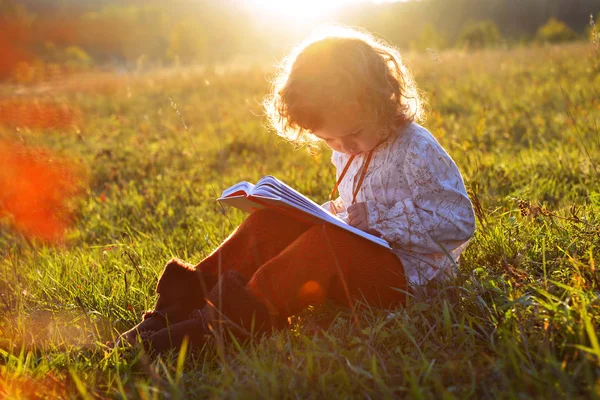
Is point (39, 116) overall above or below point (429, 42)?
below

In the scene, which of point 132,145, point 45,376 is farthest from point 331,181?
point 132,145

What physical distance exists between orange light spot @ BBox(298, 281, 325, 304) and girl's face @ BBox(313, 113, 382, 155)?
651 millimetres

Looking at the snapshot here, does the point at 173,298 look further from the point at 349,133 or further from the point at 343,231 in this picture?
the point at 349,133

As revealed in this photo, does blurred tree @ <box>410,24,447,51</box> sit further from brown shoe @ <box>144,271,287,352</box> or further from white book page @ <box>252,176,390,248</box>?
brown shoe @ <box>144,271,287,352</box>

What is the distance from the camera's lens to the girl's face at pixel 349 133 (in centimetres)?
210

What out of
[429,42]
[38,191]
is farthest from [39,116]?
[429,42]

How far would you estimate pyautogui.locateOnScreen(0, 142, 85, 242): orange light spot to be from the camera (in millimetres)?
3798

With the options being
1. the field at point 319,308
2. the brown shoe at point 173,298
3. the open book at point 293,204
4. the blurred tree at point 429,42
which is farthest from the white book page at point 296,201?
the blurred tree at point 429,42

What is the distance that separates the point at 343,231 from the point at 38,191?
359 cm

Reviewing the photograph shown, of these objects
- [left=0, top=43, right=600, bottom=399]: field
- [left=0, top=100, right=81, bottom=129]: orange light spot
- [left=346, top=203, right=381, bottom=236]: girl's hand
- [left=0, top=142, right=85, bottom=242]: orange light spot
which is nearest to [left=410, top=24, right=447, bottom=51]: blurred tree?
[left=0, top=100, right=81, bottom=129]: orange light spot

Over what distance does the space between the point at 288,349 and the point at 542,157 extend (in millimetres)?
2921

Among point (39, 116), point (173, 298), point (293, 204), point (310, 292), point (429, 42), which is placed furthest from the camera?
point (429, 42)

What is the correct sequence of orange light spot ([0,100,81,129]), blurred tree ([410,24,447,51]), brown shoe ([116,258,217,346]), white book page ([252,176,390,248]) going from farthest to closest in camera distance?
blurred tree ([410,24,447,51]), orange light spot ([0,100,81,129]), brown shoe ([116,258,217,346]), white book page ([252,176,390,248])

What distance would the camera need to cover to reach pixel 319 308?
7.13 ft
